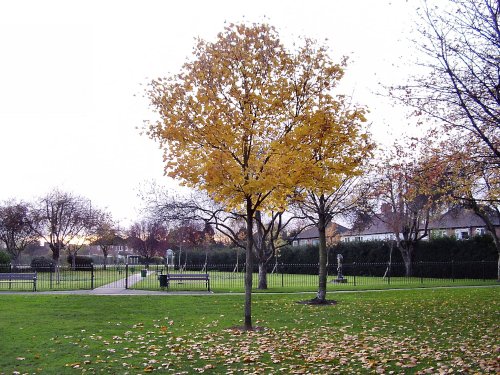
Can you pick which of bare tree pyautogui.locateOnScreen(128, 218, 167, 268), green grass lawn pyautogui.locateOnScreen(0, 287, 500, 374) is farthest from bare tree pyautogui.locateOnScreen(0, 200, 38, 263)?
green grass lawn pyautogui.locateOnScreen(0, 287, 500, 374)

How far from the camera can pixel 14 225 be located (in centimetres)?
5547

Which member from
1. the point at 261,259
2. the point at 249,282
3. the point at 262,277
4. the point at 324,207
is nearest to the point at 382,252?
the point at 261,259

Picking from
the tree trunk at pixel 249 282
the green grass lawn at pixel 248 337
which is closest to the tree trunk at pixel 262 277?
the green grass lawn at pixel 248 337

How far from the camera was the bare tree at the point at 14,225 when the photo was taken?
181ft

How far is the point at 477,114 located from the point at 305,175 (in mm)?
3984

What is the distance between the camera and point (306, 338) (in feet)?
35.5

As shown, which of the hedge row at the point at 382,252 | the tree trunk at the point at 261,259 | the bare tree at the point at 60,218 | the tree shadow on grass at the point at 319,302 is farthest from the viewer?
the bare tree at the point at 60,218

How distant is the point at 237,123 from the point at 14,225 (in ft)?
166

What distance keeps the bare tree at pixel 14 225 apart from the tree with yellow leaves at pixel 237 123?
48.3 metres

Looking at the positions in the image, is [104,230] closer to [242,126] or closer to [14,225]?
[14,225]

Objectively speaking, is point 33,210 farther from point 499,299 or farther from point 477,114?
point 477,114

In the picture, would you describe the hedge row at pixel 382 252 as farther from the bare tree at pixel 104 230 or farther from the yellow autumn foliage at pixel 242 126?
the yellow autumn foliage at pixel 242 126

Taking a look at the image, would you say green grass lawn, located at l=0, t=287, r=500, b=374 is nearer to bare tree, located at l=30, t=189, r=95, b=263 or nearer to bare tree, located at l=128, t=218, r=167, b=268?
bare tree, located at l=30, t=189, r=95, b=263

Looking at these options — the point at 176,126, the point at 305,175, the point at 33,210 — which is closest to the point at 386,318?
the point at 305,175
